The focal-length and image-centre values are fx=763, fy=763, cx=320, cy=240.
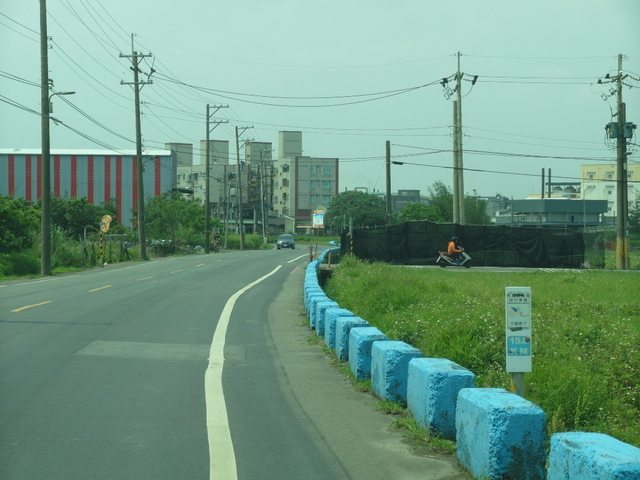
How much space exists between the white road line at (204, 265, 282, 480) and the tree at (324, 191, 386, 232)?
280 ft

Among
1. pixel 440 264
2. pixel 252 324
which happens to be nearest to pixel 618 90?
pixel 440 264

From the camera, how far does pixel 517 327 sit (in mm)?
6457

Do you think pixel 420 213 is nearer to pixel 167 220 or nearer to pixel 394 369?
pixel 167 220

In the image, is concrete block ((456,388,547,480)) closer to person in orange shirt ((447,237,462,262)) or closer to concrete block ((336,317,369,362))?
concrete block ((336,317,369,362))

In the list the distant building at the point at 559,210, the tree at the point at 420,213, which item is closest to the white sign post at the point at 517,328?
the tree at the point at 420,213

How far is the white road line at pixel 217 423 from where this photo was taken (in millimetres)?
5879

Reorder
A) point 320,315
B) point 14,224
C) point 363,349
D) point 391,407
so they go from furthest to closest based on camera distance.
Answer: point 14,224, point 320,315, point 363,349, point 391,407

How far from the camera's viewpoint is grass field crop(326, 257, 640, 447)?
700 cm

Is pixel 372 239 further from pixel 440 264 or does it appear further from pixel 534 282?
pixel 534 282

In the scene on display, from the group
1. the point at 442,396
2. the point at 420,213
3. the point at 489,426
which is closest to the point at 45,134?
the point at 442,396

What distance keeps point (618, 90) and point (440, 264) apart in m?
13.2

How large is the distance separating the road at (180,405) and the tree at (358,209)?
8179 centimetres

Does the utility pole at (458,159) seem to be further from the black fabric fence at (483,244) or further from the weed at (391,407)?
the weed at (391,407)

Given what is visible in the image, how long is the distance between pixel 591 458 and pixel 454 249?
32.3 m
